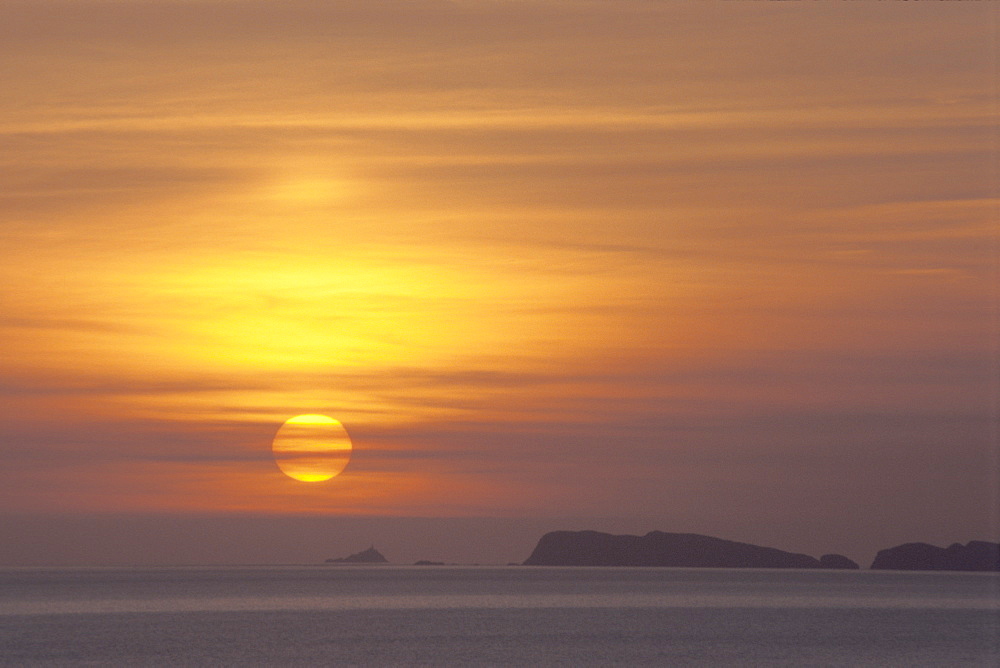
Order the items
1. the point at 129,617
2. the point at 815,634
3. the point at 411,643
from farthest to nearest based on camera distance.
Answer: the point at 129,617 < the point at 815,634 < the point at 411,643

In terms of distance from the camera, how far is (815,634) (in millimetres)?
117938

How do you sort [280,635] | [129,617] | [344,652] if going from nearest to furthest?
[344,652] < [280,635] < [129,617]

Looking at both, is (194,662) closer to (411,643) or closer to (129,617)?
(411,643)

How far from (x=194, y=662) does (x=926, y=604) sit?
14479 cm

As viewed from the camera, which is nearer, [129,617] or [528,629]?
[528,629]

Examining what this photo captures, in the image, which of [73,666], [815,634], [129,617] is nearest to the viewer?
[73,666]

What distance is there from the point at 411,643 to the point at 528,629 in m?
22.8

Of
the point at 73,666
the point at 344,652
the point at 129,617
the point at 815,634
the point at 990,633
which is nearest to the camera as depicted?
the point at 73,666

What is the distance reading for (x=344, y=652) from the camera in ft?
294

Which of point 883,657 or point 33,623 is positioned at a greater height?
point 33,623

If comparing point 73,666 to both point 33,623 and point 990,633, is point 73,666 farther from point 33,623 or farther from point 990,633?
point 990,633

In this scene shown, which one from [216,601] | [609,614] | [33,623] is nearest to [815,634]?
[609,614]

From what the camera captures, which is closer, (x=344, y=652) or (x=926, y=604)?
(x=344, y=652)

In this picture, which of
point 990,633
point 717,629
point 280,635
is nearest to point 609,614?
point 717,629
